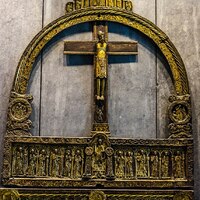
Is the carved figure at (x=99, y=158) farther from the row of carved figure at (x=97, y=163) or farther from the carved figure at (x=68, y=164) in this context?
the carved figure at (x=68, y=164)

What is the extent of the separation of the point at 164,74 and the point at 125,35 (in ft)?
0.83

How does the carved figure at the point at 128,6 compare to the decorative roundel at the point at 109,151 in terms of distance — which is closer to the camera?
the decorative roundel at the point at 109,151

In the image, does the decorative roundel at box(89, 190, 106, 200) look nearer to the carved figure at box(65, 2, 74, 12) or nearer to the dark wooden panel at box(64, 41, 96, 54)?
the dark wooden panel at box(64, 41, 96, 54)

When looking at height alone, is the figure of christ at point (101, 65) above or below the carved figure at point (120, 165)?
above

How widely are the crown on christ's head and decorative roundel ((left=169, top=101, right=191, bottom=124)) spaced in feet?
1.60

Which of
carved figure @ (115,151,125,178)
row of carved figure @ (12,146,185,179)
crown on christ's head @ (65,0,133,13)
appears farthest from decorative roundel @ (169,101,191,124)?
crown on christ's head @ (65,0,133,13)

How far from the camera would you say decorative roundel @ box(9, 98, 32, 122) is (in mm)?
1955

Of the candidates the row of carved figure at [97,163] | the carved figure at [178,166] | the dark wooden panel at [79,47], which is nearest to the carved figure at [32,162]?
the row of carved figure at [97,163]

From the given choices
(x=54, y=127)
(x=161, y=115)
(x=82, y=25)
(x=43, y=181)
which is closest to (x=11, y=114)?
(x=54, y=127)

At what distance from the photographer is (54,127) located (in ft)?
6.58

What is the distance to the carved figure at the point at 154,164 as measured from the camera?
1963mm

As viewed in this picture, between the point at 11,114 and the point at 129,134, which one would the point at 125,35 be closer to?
the point at 129,134

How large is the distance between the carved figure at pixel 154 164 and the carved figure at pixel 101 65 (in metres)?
0.34

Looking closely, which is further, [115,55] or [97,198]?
[115,55]
